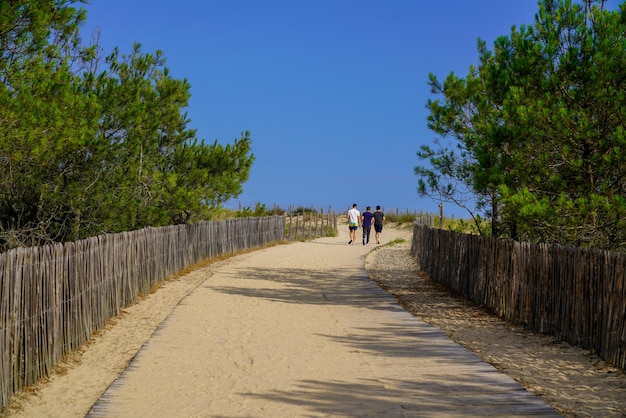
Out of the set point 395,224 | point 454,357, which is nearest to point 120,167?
point 454,357

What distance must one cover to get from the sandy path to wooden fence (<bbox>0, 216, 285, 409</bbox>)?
0.94ft

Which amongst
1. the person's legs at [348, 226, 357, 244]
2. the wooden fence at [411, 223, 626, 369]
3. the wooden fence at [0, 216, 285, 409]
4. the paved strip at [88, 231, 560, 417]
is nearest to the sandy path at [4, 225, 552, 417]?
the paved strip at [88, 231, 560, 417]

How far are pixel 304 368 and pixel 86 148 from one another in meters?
10.0

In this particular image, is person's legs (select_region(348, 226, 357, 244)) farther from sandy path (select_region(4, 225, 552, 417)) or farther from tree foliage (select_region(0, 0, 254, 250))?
sandy path (select_region(4, 225, 552, 417))

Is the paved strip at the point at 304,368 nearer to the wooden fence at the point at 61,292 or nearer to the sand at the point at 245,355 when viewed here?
the sand at the point at 245,355

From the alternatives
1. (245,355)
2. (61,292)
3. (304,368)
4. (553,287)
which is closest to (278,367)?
(304,368)

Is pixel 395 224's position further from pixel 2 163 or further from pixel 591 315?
pixel 591 315

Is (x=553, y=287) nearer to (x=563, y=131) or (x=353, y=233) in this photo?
(x=563, y=131)

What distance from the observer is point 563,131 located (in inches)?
426

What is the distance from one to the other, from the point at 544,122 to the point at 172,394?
710 centimetres

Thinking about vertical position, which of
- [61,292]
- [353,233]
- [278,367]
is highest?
[353,233]

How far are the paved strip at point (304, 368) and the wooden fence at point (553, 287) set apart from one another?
1.51 meters

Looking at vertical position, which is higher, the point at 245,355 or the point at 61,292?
the point at 61,292

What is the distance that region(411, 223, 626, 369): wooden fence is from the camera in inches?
327
